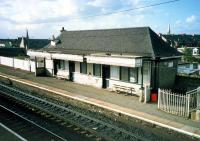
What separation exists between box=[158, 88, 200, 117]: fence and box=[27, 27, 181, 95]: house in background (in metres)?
2.21

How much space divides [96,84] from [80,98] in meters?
4.32

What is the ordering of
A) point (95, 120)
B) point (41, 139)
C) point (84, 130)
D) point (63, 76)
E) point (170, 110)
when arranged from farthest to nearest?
point (63, 76)
point (170, 110)
point (95, 120)
point (84, 130)
point (41, 139)

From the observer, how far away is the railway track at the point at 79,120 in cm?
1157

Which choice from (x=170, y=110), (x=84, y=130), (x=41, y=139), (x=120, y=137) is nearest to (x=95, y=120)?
(x=84, y=130)

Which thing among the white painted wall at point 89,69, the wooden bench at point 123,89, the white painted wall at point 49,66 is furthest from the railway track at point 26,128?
the white painted wall at point 49,66

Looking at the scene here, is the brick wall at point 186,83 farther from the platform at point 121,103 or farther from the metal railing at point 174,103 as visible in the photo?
the metal railing at point 174,103

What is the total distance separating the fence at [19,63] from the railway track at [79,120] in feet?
42.1

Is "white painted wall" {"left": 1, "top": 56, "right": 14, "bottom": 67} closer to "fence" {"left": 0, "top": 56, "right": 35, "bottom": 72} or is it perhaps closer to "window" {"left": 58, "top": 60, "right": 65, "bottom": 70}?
"fence" {"left": 0, "top": 56, "right": 35, "bottom": 72}

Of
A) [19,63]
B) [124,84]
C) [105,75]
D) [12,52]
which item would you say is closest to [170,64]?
[124,84]

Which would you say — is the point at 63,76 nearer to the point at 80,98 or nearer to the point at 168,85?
the point at 80,98

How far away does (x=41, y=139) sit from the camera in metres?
11.3

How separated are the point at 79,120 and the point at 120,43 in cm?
1009

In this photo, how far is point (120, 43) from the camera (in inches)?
874

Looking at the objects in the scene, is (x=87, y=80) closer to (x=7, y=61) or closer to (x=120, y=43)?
(x=120, y=43)
